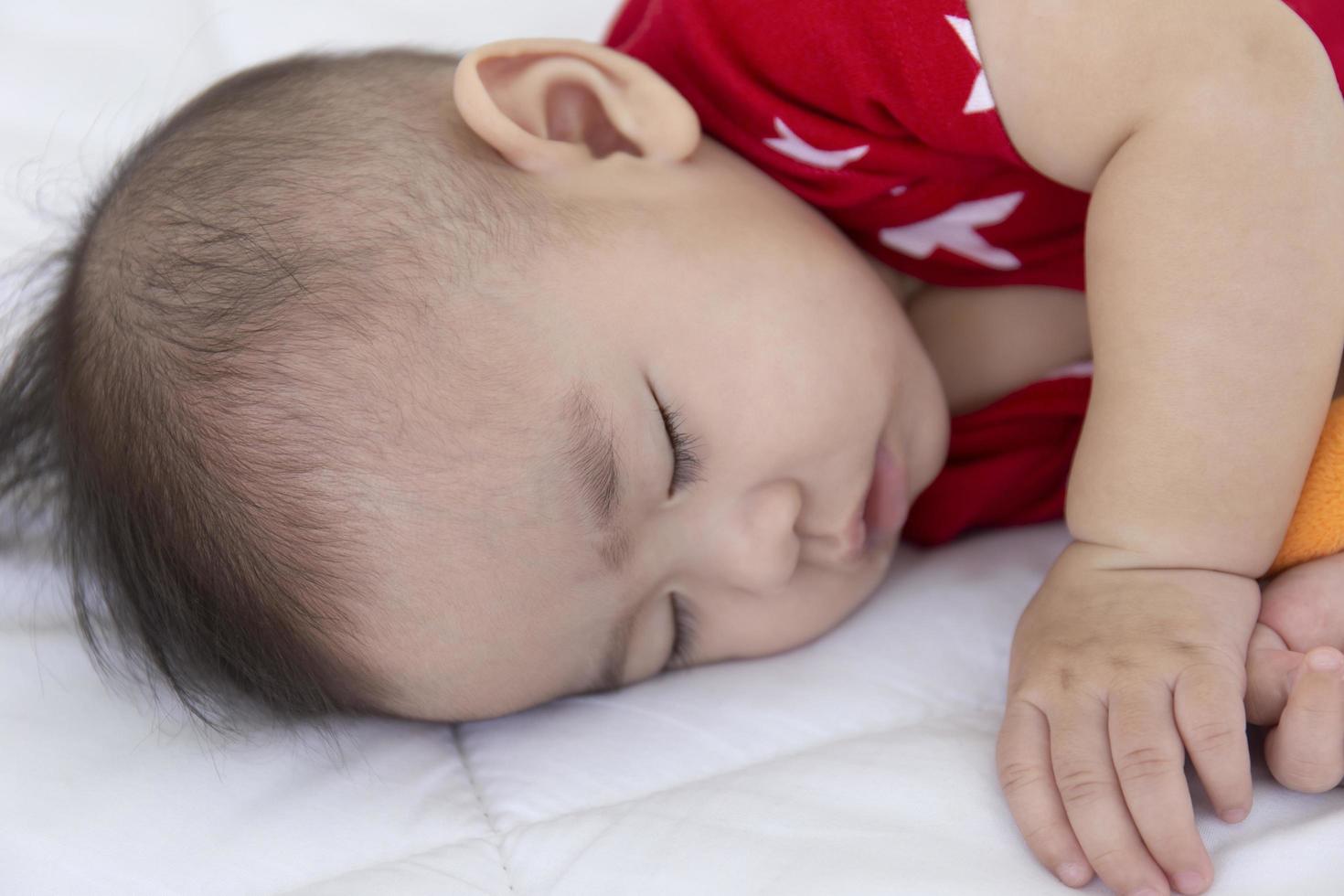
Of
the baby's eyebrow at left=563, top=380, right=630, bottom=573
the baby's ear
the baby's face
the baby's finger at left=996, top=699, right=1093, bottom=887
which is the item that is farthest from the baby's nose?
the baby's ear

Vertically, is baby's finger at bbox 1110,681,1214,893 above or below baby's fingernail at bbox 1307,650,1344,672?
below

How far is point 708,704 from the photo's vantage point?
110cm

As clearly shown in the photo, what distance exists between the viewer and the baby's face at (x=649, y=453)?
965 mm

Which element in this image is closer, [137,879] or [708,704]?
[137,879]

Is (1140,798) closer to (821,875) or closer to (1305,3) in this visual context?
(821,875)

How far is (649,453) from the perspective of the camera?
39.7 inches

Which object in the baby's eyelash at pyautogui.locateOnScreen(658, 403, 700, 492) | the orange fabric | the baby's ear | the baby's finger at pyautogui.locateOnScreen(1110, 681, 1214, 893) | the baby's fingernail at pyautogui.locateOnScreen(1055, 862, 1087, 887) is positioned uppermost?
the baby's ear

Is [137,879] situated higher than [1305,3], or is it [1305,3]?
[1305,3]

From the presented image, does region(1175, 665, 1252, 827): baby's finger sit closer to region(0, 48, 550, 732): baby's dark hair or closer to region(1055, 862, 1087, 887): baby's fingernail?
region(1055, 862, 1087, 887): baby's fingernail

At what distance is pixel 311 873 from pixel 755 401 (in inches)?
19.9

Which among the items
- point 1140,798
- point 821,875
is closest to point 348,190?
point 821,875

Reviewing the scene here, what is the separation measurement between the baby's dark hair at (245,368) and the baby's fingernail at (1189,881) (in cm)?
60

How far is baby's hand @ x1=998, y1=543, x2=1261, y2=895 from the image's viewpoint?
80 cm

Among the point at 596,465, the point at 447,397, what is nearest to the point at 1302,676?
the point at 596,465
